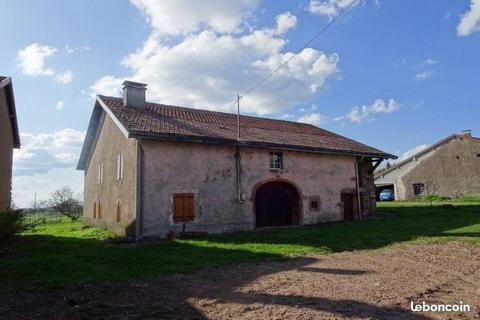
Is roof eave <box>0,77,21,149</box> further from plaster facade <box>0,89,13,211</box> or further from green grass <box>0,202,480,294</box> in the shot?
green grass <box>0,202,480,294</box>

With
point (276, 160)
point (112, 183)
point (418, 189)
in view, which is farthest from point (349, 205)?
point (418, 189)

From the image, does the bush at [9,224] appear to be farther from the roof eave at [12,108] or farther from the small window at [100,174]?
the small window at [100,174]

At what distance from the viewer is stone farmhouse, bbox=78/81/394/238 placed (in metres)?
14.0

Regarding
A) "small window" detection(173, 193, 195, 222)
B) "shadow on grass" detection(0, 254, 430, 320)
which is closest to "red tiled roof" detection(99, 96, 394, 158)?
"small window" detection(173, 193, 195, 222)

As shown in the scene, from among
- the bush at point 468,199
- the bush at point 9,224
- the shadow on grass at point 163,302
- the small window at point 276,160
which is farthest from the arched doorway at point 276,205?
the bush at point 468,199

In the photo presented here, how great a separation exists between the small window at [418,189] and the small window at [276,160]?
2388cm

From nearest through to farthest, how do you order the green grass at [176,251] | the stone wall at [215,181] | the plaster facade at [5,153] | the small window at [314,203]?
1. the green grass at [176,251]
2. the stone wall at [215,181]
3. the plaster facade at [5,153]
4. the small window at [314,203]

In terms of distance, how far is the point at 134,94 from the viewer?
17500 mm

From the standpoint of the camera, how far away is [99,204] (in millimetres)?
19094

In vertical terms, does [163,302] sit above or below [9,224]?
below

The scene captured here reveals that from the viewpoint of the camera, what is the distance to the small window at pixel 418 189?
116 feet

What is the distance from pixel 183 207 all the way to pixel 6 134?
9.71 metres

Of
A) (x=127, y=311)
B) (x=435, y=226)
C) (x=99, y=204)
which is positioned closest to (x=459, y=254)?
(x=435, y=226)

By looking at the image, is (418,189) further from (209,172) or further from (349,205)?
(209,172)
